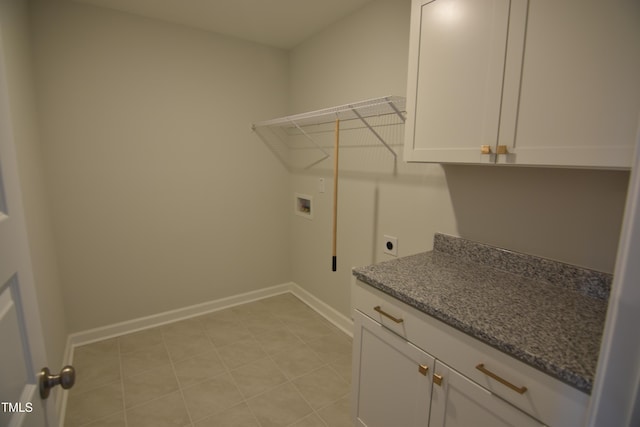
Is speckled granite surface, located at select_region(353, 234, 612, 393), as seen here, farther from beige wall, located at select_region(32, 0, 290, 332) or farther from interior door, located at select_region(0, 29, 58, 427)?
beige wall, located at select_region(32, 0, 290, 332)

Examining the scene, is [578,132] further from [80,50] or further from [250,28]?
[80,50]

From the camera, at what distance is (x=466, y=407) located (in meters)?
1.04

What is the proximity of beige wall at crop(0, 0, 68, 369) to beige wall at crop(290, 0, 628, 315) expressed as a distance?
1906mm

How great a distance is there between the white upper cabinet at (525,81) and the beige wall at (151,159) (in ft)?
6.08

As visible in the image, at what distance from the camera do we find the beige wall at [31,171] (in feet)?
5.06

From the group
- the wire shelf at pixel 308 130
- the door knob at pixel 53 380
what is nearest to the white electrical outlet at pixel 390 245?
the wire shelf at pixel 308 130

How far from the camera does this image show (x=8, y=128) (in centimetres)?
67

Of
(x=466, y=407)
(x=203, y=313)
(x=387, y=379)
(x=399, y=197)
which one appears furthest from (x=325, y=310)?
(x=466, y=407)

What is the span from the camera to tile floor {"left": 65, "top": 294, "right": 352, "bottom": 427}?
5.82 feet

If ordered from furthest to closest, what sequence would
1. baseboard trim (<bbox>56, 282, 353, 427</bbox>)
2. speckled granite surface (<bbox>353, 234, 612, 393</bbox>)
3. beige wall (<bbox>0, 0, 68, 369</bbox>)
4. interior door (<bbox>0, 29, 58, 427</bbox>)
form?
baseboard trim (<bbox>56, 282, 353, 427</bbox>)
beige wall (<bbox>0, 0, 68, 369</bbox>)
speckled granite surface (<bbox>353, 234, 612, 393</bbox>)
interior door (<bbox>0, 29, 58, 427</bbox>)

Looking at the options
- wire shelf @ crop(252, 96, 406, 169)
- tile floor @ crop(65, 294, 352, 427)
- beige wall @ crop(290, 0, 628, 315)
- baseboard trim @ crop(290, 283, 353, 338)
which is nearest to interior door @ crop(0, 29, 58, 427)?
tile floor @ crop(65, 294, 352, 427)

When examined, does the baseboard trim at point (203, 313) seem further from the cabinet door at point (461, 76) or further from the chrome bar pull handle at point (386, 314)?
the cabinet door at point (461, 76)

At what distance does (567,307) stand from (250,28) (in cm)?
274

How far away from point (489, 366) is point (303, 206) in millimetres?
2313
